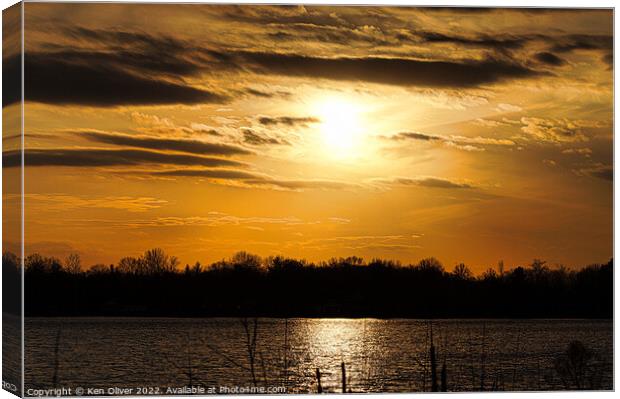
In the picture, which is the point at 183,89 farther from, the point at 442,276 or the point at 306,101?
the point at 442,276

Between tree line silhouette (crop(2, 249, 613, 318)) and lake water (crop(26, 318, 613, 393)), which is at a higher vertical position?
tree line silhouette (crop(2, 249, 613, 318))

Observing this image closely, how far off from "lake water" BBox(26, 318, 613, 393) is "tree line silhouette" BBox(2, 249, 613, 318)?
16cm

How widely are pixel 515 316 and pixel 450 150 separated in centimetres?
210

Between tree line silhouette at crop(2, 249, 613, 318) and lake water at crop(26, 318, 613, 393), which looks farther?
tree line silhouette at crop(2, 249, 613, 318)

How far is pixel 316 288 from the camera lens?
567 inches

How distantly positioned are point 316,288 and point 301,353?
695 mm

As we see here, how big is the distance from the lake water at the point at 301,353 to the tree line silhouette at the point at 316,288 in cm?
16

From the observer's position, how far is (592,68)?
48.0 ft

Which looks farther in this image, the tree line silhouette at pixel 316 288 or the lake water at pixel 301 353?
the tree line silhouette at pixel 316 288

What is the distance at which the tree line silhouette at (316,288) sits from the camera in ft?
46.6

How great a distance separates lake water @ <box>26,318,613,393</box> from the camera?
540 inches

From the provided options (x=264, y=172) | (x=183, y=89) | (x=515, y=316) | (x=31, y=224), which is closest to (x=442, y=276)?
(x=515, y=316)

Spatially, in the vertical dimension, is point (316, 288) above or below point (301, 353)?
above

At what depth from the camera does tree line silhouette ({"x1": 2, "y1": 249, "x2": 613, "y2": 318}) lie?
14.2 m
